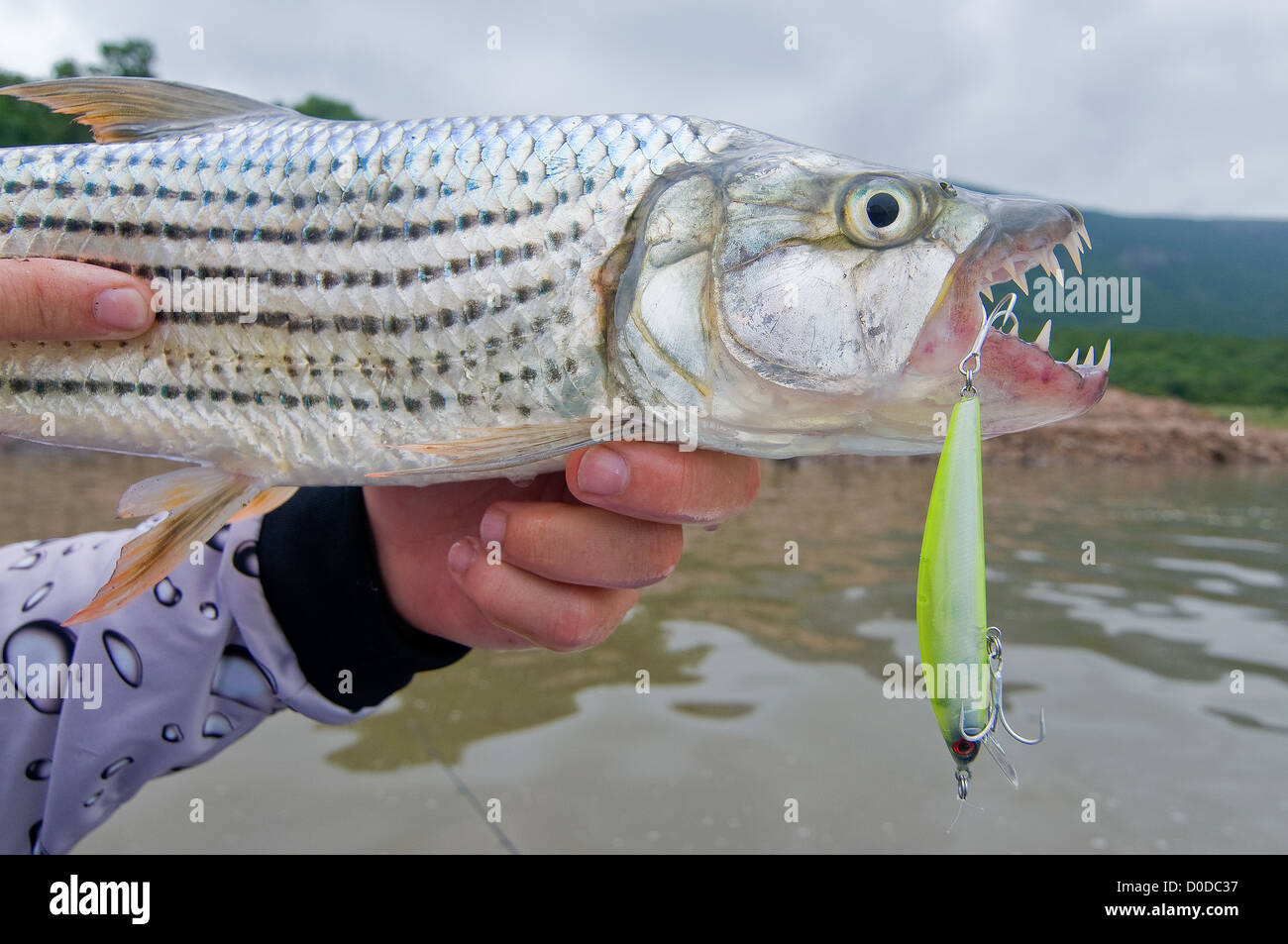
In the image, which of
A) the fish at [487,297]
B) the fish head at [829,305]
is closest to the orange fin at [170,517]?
the fish at [487,297]

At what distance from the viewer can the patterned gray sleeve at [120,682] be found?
210 cm

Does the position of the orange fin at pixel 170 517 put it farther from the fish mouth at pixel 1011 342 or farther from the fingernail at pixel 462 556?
the fish mouth at pixel 1011 342

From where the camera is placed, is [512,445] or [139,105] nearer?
[512,445]

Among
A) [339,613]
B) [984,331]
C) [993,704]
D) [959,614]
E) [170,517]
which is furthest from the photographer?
[339,613]

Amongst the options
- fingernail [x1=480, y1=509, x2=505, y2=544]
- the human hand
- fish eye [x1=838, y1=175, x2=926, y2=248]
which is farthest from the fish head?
fingernail [x1=480, y1=509, x2=505, y2=544]

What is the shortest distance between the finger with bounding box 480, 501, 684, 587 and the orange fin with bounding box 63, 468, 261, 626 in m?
0.58

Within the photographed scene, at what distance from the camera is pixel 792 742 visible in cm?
458

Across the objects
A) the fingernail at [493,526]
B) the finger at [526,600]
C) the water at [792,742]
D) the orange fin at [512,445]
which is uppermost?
the orange fin at [512,445]

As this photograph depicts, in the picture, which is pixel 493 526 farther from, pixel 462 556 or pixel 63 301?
pixel 63 301

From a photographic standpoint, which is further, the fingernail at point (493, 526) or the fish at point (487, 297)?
the fingernail at point (493, 526)

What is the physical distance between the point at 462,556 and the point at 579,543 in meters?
0.29

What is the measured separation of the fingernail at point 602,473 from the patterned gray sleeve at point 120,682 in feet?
3.47

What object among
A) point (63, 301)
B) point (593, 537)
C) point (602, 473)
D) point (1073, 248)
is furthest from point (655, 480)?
point (63, 301)

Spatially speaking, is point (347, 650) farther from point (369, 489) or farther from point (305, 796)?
point (305, 796)
